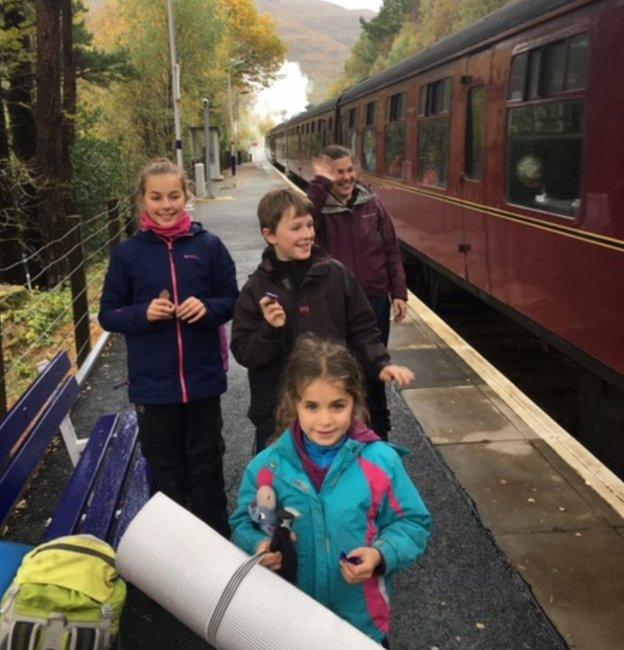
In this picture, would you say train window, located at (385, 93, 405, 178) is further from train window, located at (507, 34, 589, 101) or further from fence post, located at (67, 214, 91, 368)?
fence post, located at (67, 214, 91, 368)

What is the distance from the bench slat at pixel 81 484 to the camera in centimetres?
290

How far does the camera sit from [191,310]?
294 centimetres

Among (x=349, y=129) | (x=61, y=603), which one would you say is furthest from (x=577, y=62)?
(x=349, y=129)

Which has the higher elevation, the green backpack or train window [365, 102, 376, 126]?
train window [365, 102, 376, 126]

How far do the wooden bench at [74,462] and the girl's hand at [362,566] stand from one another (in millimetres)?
1285

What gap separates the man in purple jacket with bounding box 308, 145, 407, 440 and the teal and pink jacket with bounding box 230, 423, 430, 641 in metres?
1.87

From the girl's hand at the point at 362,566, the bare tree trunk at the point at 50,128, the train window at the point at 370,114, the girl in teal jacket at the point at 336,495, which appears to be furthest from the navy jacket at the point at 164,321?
the bare tree trunk at the point at 50,128

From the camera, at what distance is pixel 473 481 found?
4.00 meters

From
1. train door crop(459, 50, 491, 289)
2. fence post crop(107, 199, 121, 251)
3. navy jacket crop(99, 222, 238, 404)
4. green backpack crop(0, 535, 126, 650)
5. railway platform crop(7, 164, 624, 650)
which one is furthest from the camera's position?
fence post crop(107, 199, 121, 251)

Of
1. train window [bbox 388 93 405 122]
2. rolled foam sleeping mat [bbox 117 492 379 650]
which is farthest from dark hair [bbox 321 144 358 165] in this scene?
train window [bbox 388 93 405 122]

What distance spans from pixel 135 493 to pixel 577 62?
359 cm

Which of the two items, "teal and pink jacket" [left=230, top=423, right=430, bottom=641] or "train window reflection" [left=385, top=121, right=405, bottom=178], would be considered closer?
"teal and pink jacket" [left=230, top=423, right=430, bottom=641]

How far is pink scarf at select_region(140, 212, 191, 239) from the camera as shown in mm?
3002

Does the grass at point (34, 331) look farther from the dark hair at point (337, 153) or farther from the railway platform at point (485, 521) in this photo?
the dark hair at point (337, 153)
